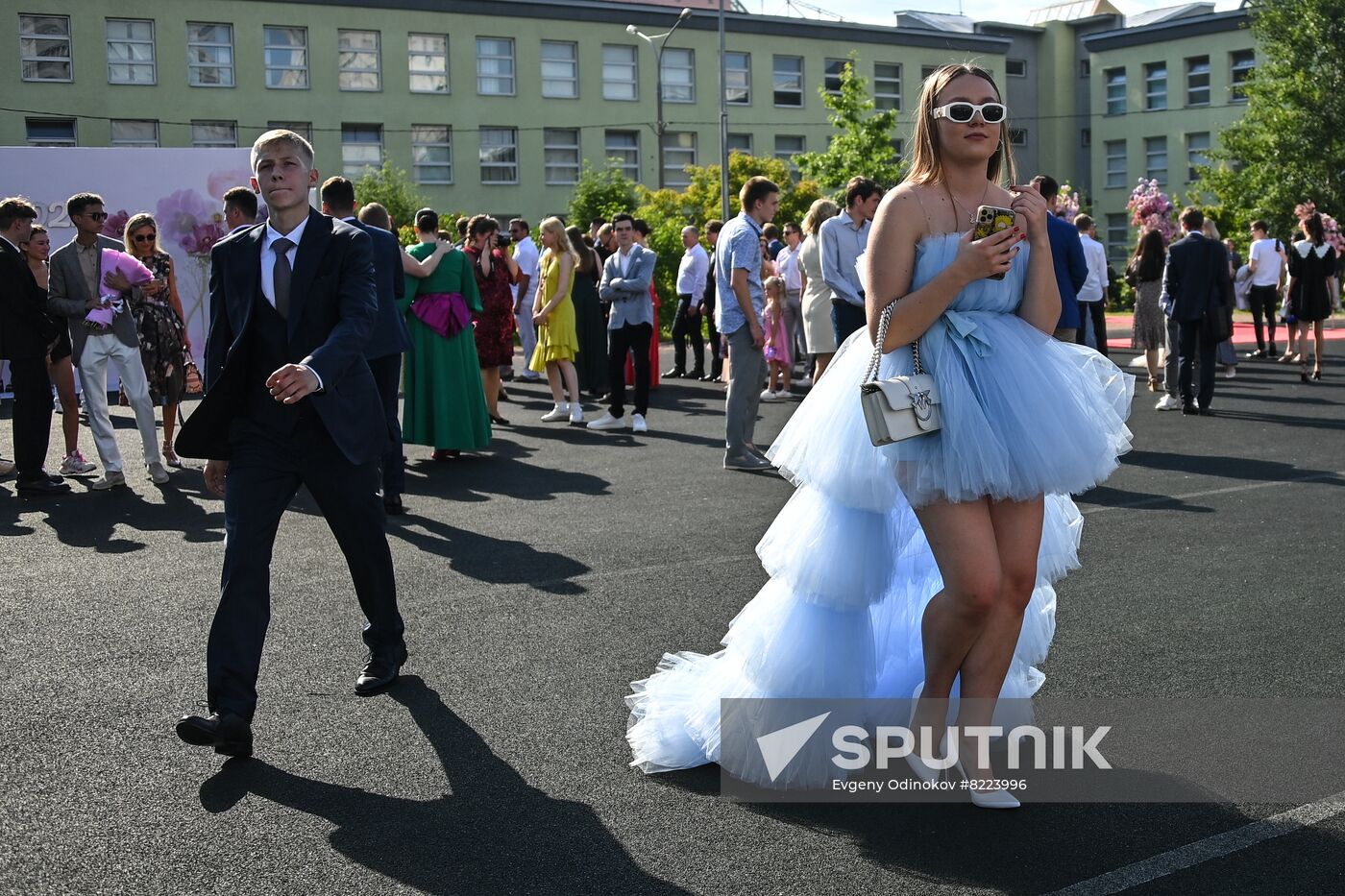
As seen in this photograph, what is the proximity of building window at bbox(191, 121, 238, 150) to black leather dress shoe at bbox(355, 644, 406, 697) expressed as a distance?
147 ft

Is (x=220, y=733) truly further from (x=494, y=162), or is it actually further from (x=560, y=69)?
(x=560, y=69)

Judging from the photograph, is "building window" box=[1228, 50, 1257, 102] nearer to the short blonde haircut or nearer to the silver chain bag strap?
the short blonde haircut

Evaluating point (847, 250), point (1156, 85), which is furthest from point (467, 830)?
point (1156, 85)

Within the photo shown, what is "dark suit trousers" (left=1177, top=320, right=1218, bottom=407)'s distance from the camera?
535 inches

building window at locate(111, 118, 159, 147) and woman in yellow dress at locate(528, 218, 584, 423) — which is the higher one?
building window at locate(111, 118, 159, 147)

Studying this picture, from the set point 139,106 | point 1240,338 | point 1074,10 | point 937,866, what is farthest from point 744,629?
point 1074,10

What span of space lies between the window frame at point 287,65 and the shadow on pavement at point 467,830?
46225mm

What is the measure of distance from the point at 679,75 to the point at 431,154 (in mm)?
10443

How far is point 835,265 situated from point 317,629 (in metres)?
5.91

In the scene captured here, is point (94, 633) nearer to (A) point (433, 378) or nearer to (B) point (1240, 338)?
(A) point (433, 378)

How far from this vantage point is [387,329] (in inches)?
340

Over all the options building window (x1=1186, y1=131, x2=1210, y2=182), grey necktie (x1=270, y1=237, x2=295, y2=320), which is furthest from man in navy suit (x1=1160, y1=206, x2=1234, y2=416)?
building window (x1=1186, y1=131, x2=1210, y2=182)

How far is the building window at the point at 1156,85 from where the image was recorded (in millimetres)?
61312

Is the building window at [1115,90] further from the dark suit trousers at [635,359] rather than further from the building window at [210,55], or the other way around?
the dark suit trousers at [635,359]
